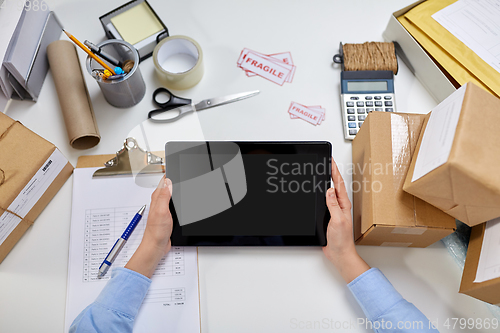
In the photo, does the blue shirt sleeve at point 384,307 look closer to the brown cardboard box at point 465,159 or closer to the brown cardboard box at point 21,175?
the brown cardboard box at point 465,159

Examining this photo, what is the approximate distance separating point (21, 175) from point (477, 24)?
3.38 feet

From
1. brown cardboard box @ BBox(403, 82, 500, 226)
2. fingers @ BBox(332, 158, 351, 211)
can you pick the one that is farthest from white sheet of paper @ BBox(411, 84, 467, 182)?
fingers @ BBox(332, 158, 351, 211)

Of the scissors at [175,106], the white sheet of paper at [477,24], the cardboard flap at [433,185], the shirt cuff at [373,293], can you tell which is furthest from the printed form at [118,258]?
the white sheet of paper at [477,24]

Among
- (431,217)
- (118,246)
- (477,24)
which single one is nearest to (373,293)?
(431,217)

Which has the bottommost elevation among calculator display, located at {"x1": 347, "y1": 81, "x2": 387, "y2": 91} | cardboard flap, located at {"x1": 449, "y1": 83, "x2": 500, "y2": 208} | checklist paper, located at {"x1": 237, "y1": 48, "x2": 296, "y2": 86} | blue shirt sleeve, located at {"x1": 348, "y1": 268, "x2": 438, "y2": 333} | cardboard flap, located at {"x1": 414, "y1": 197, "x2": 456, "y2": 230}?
blue shirt sleeve, located at {"x1": 348, "y1": 268, "x2": 438, "y2": 333}

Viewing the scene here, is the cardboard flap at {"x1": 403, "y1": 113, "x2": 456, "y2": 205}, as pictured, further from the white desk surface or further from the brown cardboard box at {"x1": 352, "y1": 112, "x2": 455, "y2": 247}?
the white desk surface

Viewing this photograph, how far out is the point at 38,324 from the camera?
650 millimetres

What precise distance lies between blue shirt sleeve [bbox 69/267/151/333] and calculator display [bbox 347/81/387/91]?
62 centimetres

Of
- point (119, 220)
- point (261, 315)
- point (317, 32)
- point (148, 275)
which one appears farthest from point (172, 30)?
point (261, 315)

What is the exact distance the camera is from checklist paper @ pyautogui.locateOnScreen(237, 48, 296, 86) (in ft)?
2.71

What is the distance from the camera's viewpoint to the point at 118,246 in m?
0.68

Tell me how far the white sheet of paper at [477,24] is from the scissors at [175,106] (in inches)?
21.3

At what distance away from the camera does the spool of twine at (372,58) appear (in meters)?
0.79

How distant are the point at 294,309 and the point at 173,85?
0.57 metres
